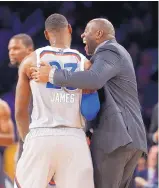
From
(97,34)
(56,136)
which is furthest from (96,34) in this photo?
(56,136)

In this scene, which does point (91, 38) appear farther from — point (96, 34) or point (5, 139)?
point (5, 139)

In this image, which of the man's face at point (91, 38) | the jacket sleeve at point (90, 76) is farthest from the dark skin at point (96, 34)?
the jacket sleeve at point (90, 76)

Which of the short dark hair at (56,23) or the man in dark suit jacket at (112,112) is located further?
the short dark hair at (56,23)

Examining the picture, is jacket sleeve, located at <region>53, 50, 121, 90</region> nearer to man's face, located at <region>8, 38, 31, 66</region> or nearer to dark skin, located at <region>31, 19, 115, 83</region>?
dark skin, located at <region>31, 19, 115, 83</region>

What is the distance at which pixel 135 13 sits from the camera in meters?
9.87

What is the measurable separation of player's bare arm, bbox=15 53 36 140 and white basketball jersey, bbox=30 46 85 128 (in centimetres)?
6

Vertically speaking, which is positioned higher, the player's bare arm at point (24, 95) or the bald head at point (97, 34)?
Answer: the bald head at point (97, 34)

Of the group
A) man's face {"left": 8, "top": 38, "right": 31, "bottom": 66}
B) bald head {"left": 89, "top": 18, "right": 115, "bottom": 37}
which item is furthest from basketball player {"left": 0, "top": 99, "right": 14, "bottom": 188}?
bald head {"left": 89, "top": 18, "right": 115, "bottom": 37}

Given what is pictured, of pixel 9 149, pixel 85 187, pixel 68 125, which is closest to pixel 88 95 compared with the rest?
pixel 68 125

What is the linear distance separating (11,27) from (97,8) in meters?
1.43

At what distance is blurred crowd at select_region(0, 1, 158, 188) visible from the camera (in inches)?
371

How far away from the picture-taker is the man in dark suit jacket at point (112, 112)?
3680 millimetres

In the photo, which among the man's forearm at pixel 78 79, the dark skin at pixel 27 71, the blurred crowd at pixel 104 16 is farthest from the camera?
the blurred crowd at pixel 104 16

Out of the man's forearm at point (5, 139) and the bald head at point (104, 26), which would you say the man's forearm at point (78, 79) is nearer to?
the bald head at point (104, 26)
